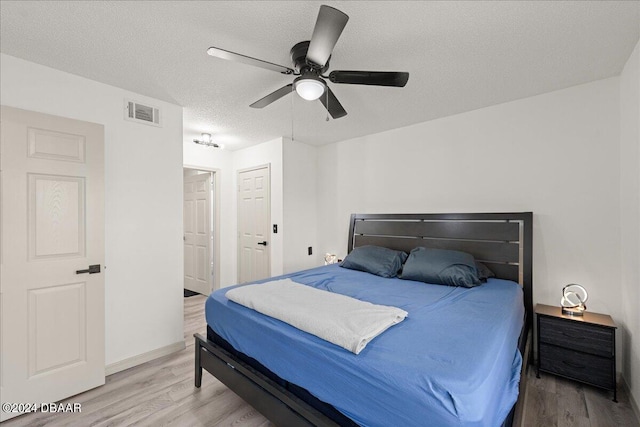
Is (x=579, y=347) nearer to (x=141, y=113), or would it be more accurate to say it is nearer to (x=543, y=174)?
(x=543, y=174)

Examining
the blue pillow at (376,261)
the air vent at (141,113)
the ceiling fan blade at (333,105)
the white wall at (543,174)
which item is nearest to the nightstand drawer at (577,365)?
the white wall at (543,174)

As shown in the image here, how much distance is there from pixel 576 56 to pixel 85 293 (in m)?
4.21

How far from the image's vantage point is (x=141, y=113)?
282 centimetres

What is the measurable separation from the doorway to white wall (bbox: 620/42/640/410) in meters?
4.90

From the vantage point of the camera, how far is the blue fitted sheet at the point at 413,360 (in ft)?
3.70

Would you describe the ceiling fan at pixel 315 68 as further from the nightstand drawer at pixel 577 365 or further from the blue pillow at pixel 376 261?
the nightstand drawer at pixel 577 365

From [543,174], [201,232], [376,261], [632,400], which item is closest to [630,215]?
[543,174]

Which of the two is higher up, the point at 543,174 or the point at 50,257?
the point at 543,174

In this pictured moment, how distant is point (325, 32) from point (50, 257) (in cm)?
253

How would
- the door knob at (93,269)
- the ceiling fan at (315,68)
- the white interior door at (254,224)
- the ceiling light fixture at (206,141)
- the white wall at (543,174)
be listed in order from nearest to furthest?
the ceiling fan at (315,68)
the door knob at (93,269)
the white wall at (543,174)
the ceiling light fixture at (206,141)
the white interior door at (254,224)

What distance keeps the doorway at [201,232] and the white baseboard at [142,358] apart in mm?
1891

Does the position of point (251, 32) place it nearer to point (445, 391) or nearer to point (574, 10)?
point (574, 10)

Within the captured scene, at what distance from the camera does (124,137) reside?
271 cm

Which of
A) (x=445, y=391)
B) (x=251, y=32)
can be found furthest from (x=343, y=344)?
(x=251, y=32)
